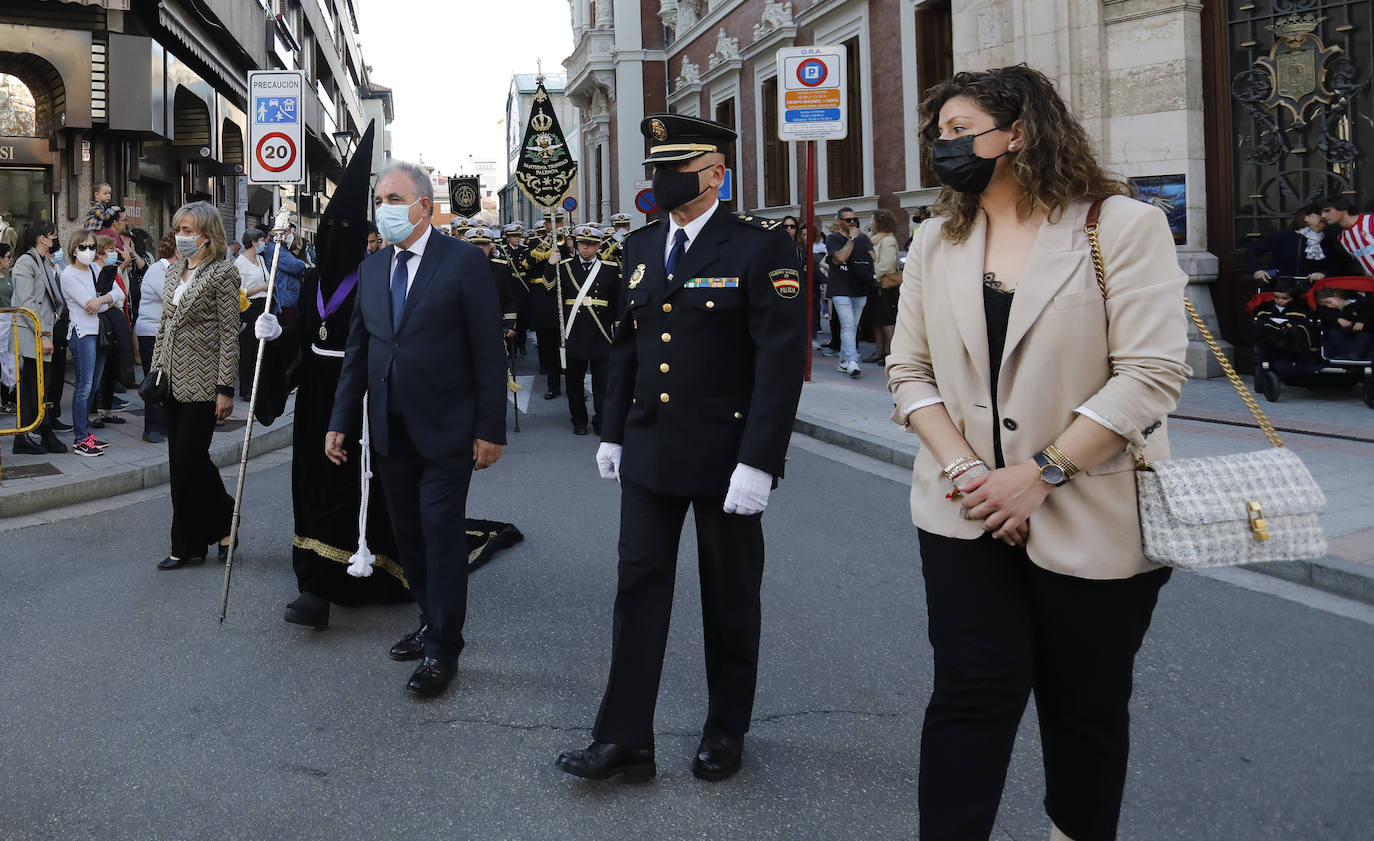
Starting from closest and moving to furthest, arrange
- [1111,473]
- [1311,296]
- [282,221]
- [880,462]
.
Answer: [1111,473], [282,221], [880,462], [1311,296]

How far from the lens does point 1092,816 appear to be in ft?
8.73

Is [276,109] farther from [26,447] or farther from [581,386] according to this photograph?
[26,447]

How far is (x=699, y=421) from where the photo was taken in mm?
3621

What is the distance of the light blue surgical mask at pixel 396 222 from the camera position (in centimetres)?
466

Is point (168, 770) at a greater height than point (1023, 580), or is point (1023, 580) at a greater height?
point (1023, 580)

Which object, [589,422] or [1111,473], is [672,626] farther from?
[589,422]

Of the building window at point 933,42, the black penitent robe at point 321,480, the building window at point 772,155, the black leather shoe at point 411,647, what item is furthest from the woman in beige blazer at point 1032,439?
the building window at point 772,155

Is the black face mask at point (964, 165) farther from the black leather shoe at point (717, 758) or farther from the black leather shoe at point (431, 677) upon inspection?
the black leather shoe at point (431, 677)

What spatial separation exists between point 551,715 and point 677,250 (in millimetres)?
1656

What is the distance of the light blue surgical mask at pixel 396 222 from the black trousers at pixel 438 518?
668mm

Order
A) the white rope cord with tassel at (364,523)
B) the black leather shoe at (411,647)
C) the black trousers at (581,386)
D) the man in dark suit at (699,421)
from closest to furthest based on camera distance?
1. the man in dark suit at (699,421)
2. the black leather shoe at (411,647)
3. the white rope cord with tassel at (364,523)
4. the black trousers at (581,386)

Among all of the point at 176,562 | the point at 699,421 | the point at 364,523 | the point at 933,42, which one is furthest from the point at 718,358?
the point at 933,42

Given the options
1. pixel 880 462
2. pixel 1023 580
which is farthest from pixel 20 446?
pixel 1023 580

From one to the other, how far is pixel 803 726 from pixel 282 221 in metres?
3.53
